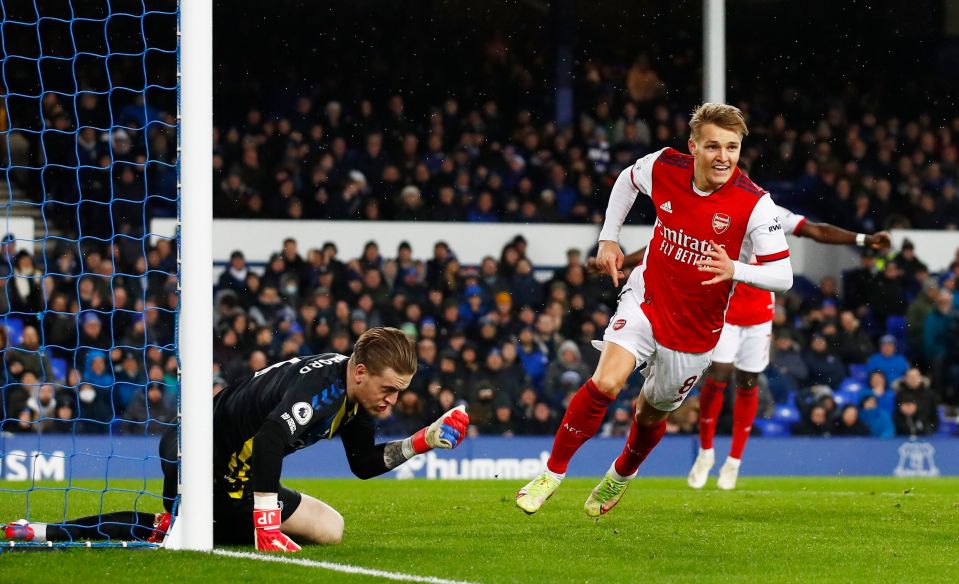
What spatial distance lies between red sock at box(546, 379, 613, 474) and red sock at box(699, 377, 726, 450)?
4.35 metres

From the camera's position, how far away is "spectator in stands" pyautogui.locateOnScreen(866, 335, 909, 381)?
1736 centimetres

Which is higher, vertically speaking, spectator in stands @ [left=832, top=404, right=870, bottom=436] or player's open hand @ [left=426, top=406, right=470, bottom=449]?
player's open hand @ [left=426, top=406, right=470, bottom=449]

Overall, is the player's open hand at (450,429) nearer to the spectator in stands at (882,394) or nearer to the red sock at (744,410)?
the red sock at (744,410)

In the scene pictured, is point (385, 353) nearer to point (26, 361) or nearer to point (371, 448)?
point (371, 448)

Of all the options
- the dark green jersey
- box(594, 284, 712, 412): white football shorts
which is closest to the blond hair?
box(594, 284, 712, 412): white football shorts

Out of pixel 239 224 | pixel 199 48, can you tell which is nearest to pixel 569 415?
pixel 199 48

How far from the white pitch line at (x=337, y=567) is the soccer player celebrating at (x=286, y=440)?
0.44 feet

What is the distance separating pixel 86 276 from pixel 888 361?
1017cm

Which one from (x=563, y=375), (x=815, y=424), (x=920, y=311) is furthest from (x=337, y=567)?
(x=920, y=311)

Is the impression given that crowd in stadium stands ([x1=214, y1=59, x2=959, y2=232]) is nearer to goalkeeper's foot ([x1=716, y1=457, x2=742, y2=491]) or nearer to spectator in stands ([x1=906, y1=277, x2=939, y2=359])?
spectator in stands ([x1=906, y1=277, x2=939, y2=359])

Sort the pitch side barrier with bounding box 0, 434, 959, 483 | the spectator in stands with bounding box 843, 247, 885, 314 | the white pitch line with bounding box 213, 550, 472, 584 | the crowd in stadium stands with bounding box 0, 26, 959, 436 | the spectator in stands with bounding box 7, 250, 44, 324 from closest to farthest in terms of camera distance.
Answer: the white pitch line with bounding box 213, 550, 472, 584
the pitch side barrier with bounding box 0, 434, 959, 483
the spectator in stands with bounding box 7, 250, 44, 324
the crowd in stadium stands with bounding box 0, 26, 959, 436
the spectator in stands with bounding box 843, 247, 885, 314

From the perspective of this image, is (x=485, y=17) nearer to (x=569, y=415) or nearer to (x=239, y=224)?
(x=239, y=224)

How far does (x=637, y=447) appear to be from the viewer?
733 cm

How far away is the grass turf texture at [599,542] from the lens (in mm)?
5281
